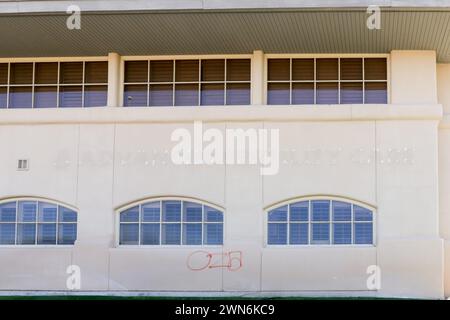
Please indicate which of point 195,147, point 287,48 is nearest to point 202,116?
point 195,147

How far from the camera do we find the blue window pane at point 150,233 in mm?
18422

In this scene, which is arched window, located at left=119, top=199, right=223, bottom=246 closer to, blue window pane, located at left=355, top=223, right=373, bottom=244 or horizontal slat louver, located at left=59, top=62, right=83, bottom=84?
blue window pane, located at left=355, top=223, right=373, bottom=244

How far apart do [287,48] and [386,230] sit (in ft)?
17.2

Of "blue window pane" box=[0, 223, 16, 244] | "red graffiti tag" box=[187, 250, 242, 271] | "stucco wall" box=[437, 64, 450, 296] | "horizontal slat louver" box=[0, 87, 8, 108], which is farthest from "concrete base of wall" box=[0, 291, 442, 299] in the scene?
"horizontal slat louver" box=[0, 87, 8, 108]

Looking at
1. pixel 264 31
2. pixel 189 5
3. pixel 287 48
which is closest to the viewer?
pixel 189 5

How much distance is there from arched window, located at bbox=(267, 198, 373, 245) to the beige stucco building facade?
0.65 ft

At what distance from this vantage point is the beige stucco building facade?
17.8 metres

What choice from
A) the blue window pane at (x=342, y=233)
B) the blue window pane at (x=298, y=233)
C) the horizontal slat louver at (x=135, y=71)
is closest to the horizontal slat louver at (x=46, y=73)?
the horizontal slat louver at (x=135, y=71)

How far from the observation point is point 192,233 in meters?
18.3

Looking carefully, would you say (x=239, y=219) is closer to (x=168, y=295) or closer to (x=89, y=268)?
(x=168, y=295)

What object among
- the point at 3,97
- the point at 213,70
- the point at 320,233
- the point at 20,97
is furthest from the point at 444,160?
the point at 3,97

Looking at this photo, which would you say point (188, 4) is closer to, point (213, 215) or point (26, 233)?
point (213, 215)

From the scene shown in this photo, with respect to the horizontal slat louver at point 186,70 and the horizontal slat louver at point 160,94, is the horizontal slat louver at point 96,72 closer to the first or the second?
the horizontal slat louver at point 160,94

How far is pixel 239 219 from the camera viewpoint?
59.6 ft
